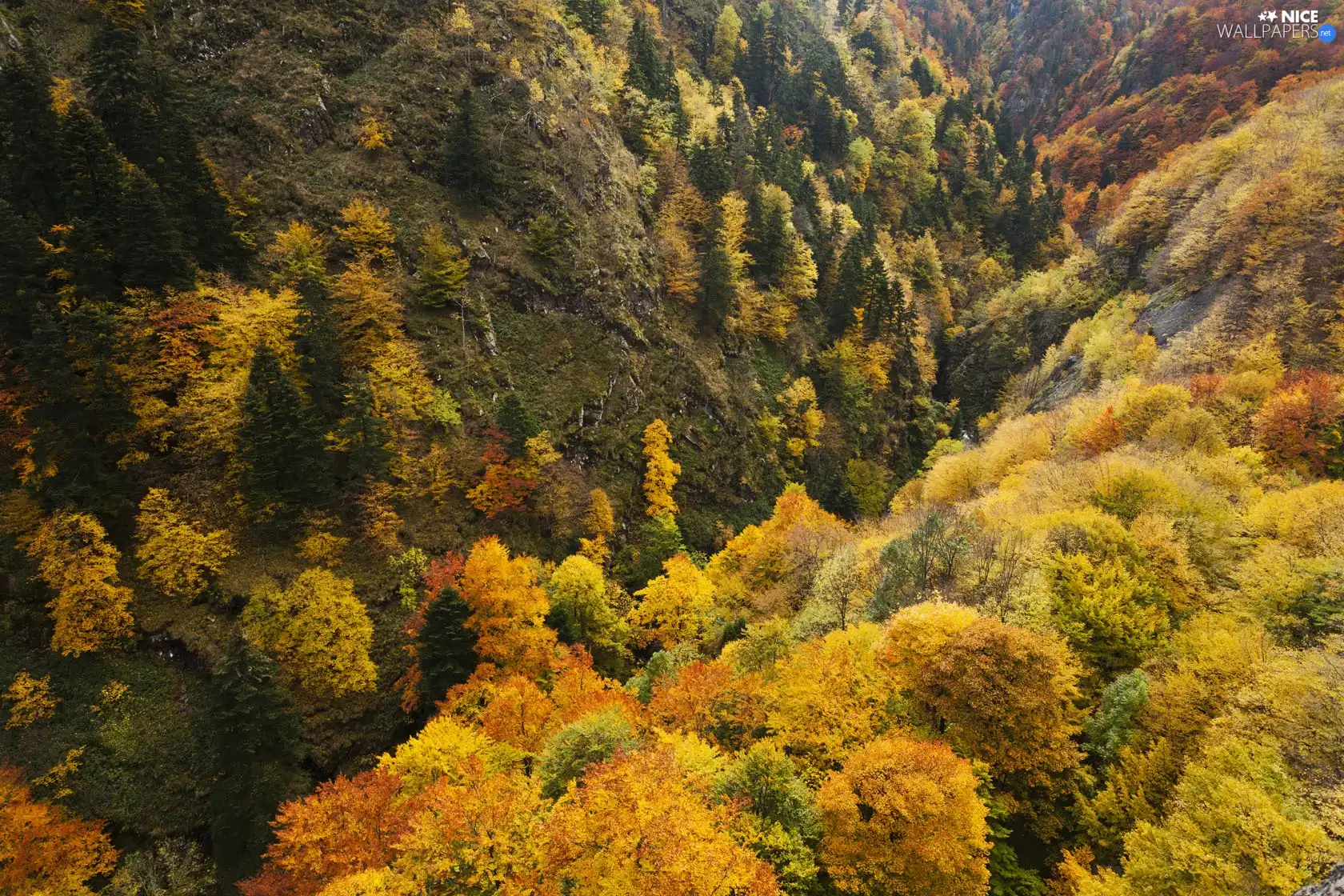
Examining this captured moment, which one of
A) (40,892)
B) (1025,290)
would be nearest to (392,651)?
(40,892)

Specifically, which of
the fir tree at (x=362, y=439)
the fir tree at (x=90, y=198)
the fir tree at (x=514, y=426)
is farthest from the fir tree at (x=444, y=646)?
the fir tree at (x=90, y=198)

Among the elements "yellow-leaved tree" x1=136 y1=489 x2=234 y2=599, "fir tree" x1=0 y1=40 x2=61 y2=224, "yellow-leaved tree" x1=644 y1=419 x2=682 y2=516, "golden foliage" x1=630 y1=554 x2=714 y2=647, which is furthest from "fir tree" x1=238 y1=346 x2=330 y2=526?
"yellow-leaved tree" x1=644 y1=419 x2=682 y2=516

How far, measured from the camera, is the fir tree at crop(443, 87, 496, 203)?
61.3 metres

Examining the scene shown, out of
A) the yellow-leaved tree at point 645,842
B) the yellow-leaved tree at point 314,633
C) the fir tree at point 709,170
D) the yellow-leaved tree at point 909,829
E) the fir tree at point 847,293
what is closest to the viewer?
the yellow-leaved tree at point 645,842

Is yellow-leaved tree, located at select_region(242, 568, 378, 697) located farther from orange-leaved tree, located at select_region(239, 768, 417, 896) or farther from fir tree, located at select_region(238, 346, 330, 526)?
orange-leaved tree, located at select_region(239, 768, 417, 896)

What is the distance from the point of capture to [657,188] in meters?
82.8

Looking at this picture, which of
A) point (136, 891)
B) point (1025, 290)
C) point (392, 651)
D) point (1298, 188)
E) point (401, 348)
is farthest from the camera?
point (1025, 290)

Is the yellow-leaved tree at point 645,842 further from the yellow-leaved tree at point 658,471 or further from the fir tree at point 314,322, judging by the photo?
the yellow-leaved tree at point 658,471

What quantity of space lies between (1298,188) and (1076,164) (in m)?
87.3

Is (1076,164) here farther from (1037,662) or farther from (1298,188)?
(1037,662)

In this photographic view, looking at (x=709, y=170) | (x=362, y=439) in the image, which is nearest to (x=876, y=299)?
(x=709, y=170)

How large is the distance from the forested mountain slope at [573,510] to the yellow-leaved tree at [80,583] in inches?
9.3

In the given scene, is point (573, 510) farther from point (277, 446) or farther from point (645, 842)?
point (645, 842)

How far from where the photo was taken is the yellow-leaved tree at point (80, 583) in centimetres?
3525
